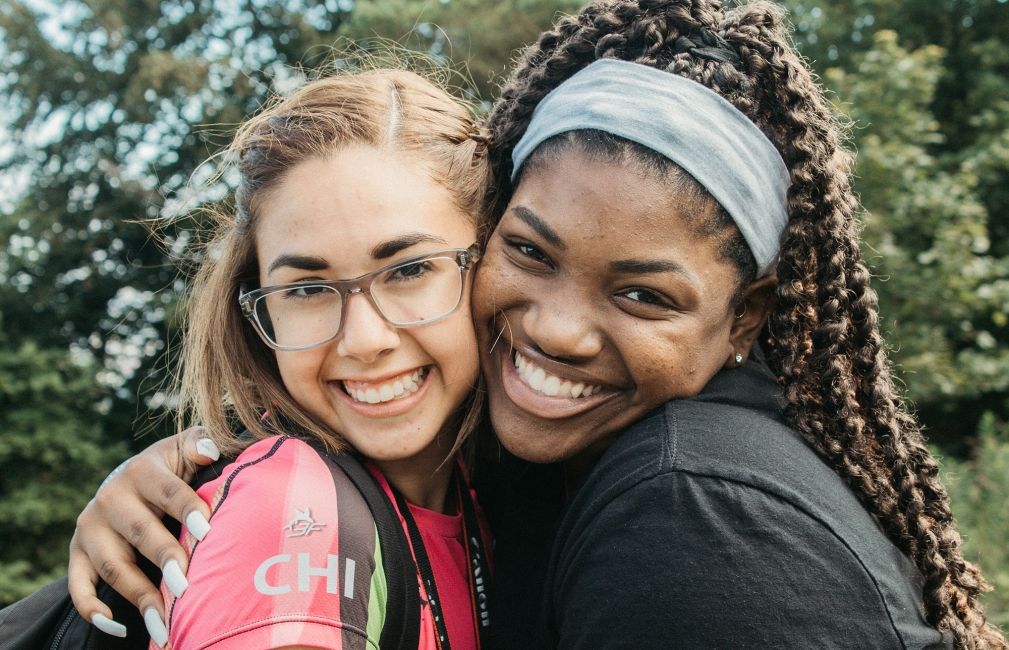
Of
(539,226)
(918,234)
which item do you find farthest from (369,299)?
(918,234)

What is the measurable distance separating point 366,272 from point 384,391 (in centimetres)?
31

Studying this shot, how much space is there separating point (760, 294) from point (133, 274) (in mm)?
15294

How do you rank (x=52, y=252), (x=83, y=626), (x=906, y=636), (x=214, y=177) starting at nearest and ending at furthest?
(x=906, y=636)
(x=83, y=626)
(x=214, y=177)
(x=52, y=252)

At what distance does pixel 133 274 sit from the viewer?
50.1 feet

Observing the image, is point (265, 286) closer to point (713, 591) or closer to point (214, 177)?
point (214, 177)

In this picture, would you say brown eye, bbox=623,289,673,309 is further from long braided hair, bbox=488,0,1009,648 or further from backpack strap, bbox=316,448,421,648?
backpack strap, bbox=316,448,421,648

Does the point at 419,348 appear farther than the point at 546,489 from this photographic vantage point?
No

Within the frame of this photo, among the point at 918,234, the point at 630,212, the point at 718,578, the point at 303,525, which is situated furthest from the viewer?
the point at 918,234

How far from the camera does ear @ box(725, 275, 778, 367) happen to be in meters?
2.00

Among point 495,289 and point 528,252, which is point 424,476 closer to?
point 495,289

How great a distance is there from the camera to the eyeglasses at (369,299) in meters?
2.08

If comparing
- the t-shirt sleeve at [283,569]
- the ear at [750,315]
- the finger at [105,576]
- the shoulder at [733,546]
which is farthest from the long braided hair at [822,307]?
the finger at [105,576]

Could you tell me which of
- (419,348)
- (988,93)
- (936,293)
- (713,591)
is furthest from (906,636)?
(988,93)

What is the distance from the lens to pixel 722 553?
144cm
